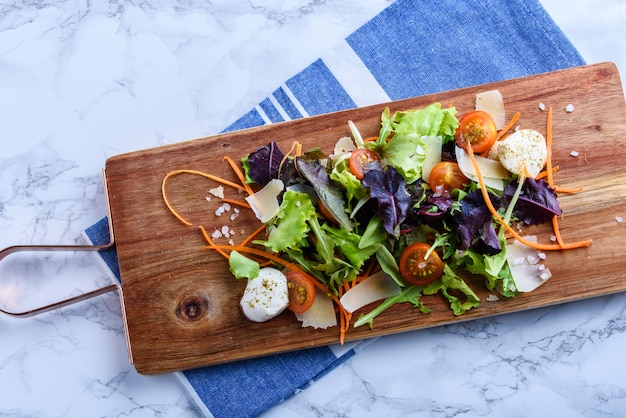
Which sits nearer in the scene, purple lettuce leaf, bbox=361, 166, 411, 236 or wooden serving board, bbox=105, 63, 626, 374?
purple lettuce leaf, bbox=361, 166, 411, 236

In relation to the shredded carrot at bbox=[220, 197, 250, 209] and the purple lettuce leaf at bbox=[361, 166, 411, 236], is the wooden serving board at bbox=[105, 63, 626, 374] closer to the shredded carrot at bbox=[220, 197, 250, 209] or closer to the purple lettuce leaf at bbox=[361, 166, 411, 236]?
the shredded carrot at bbox=[220, 197, 250, 209]

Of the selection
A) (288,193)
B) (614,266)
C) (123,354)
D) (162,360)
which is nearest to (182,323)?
(162,360)

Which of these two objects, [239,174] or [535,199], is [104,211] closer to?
[239,174]

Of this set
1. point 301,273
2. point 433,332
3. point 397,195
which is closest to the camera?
point 397,195

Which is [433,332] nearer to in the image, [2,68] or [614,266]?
[614,266]

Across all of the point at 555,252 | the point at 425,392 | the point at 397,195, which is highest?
the point at 397,195

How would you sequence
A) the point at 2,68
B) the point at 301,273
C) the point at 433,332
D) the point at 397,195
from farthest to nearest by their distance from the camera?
the point at 2,68 < the point at 433,332 < the point at 301,273 < the point at 397,195

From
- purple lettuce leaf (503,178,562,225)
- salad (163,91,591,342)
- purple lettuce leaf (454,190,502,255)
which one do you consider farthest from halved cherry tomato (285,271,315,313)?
purple lettuce leaf (503,178,562,225)

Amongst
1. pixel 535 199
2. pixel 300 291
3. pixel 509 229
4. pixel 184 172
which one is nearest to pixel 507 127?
pixel 535 199
